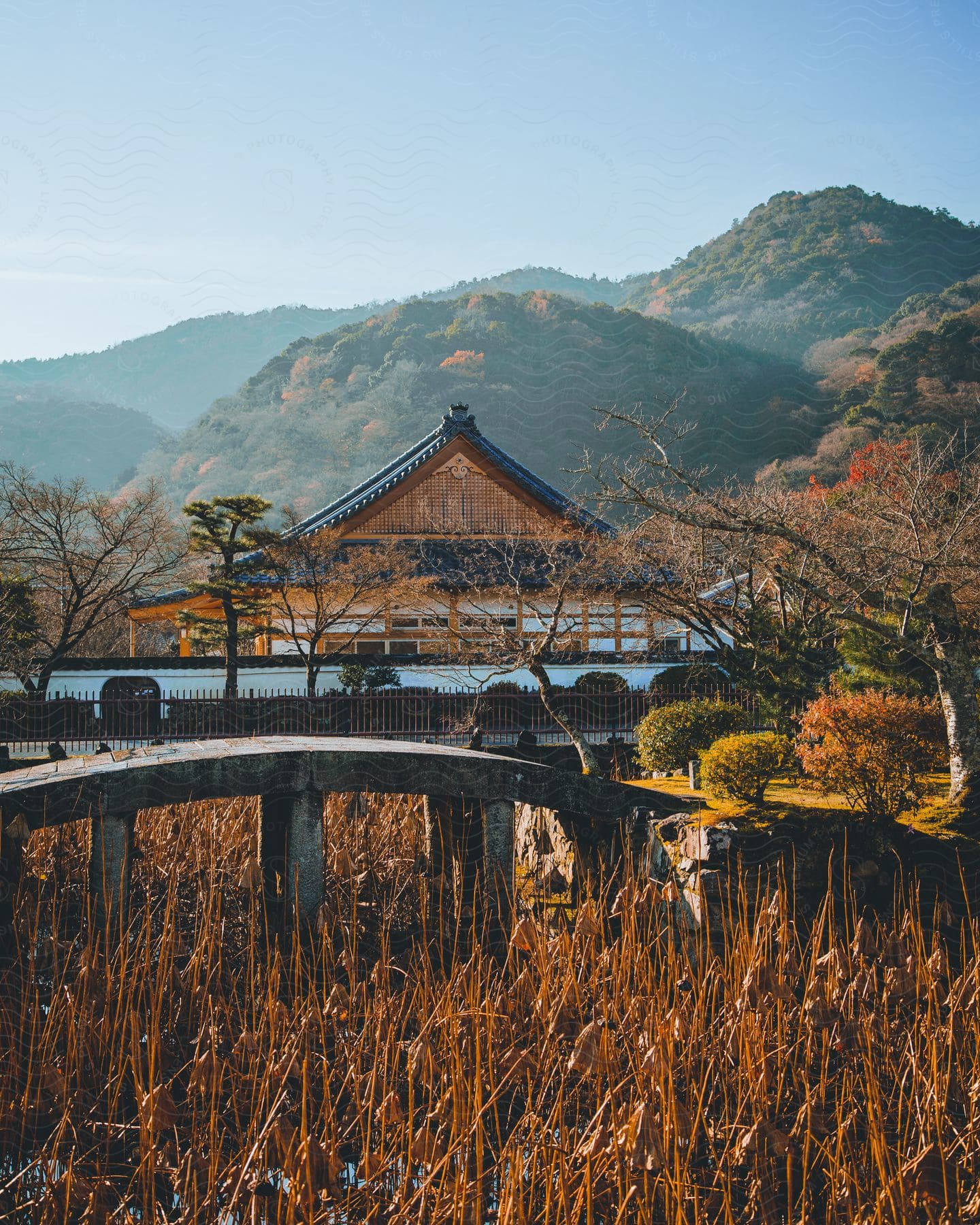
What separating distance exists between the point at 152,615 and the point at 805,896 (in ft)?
54.6

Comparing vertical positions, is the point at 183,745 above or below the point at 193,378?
below

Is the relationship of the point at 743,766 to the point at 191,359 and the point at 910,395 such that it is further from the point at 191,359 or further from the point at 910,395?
the point at 191,359

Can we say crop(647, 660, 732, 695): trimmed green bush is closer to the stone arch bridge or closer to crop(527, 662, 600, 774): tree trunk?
crop(527, 662, 600, 774): tree trunk

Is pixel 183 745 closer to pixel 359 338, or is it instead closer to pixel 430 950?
pixel 430 950

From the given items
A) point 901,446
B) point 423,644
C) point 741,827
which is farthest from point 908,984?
point 901,446

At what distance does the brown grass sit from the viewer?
3871 millimetres

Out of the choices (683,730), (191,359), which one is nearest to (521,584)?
(683,730)

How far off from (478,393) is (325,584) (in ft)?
124

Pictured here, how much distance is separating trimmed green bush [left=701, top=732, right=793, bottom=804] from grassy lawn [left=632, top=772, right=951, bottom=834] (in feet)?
0.35

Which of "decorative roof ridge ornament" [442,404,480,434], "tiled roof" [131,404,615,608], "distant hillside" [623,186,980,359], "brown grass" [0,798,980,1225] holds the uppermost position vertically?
"distant hillside" [623,186,980,359]

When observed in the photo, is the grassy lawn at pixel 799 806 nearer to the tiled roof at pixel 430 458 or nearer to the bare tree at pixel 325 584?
the bare tree at pixel 325 584

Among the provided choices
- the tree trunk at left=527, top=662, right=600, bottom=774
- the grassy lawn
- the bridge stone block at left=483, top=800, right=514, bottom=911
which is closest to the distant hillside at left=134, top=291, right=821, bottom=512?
the tree trunk at left=527, top=662, right=600, bottom=774

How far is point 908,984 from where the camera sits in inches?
207

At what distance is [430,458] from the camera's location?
22.3 m
